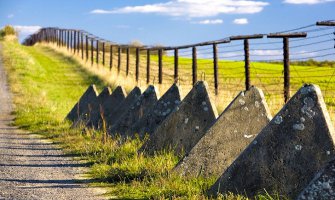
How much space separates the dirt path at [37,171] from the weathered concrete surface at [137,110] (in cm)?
122

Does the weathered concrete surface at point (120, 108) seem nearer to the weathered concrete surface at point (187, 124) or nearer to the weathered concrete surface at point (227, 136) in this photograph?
the weathered concrete surface at point (187, 124)

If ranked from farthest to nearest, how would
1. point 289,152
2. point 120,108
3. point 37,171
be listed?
point 120,108 → point 37,171 → point 289,152

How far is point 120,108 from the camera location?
11.5 meters

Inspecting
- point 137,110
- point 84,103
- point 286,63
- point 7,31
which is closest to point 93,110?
point 84,103

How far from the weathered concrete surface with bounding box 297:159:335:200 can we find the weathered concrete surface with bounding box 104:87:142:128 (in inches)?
270

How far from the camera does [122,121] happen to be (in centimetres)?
1038

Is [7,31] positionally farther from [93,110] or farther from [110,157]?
[110,157]

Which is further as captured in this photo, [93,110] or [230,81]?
[230,81]

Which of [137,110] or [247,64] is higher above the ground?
[247,64]

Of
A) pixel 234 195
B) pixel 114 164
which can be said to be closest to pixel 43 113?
Result: pixel 114 164

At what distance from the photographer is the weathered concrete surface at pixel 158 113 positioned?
9.06 metres

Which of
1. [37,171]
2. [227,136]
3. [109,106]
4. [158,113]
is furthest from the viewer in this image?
[109,106]

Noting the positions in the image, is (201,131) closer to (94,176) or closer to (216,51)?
(94,176)

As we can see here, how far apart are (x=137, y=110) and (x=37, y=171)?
2.72m
